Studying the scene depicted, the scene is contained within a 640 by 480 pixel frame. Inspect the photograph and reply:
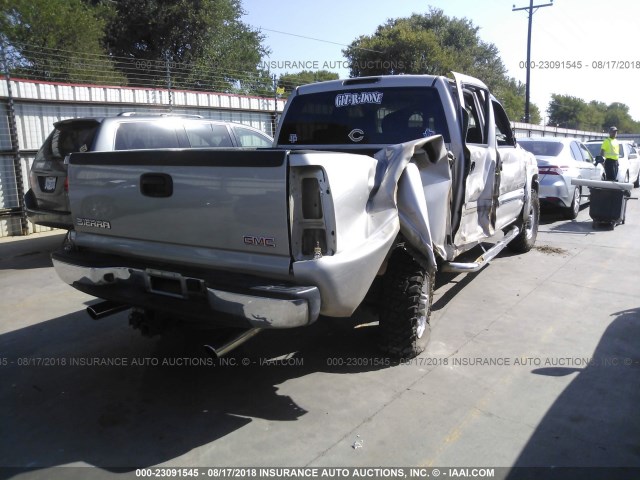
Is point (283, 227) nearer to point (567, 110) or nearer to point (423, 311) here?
point (423, 311)

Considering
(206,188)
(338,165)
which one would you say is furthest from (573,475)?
(206,188)

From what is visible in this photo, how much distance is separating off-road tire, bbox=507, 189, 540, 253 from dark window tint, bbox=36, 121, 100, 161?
19.7 ft

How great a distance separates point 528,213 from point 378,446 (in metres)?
5.34

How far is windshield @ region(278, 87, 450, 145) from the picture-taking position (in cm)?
462

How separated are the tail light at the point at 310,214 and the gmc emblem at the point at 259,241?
125mm

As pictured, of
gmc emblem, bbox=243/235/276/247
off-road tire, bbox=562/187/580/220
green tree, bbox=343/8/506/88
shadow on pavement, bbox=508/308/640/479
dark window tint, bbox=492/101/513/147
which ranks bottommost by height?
shadow on pavement, bbox=508/308/640/479

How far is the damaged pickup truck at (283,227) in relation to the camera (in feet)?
9.23

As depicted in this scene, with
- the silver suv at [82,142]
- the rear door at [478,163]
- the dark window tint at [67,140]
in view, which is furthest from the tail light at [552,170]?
the dark window tint at [67,140]

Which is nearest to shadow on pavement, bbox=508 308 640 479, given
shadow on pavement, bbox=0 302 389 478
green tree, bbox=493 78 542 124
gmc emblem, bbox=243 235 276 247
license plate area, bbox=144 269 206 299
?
shadow on pavement, bbox=0 302 389 478

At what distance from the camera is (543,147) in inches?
416

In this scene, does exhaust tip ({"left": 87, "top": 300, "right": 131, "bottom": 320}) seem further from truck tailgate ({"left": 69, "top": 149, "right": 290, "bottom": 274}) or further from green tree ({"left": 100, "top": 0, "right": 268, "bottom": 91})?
green tree ({"left": 100, "top": 0, "right": 268, "bottom": 91})

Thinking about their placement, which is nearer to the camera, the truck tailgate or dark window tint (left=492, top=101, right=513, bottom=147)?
the truck tailgate

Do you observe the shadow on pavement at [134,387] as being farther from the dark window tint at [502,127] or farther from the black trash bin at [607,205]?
the black trash bin at [607,205]

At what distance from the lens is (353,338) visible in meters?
4.39
